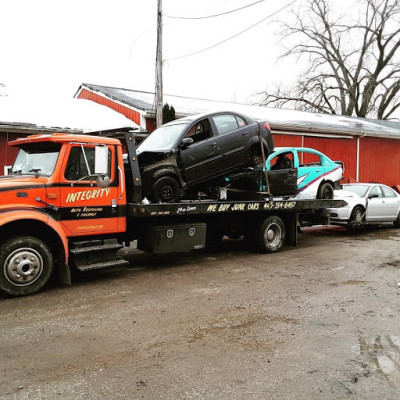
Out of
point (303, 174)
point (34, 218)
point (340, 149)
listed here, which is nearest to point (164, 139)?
point (34, 218)

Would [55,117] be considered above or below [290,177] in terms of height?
above

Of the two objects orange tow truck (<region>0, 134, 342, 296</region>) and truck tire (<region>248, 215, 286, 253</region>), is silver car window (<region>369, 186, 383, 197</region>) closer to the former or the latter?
truck tire (<region>248, 215, 286, 253</region>)

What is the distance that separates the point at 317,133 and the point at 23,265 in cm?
1791

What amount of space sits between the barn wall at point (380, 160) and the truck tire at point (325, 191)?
12981 millimetres

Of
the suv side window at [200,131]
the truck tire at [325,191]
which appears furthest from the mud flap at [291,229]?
the suv side window at [200,131]

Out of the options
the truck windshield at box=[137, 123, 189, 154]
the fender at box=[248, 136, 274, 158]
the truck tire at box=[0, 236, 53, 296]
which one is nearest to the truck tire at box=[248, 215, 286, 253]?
the fender at box=[248, 136, 274, 158]

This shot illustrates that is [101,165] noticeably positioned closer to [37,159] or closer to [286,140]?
[37,159]

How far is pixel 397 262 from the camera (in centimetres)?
891

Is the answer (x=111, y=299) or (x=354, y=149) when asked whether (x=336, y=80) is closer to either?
(x=354, y=149)

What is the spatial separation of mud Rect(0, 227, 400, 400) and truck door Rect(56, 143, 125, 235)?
3.27 ft

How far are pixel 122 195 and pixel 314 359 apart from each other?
14.2ft

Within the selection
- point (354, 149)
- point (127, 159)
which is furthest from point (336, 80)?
point (127, 159)

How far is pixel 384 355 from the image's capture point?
424cm

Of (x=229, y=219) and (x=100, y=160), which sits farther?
(x=229, y=219)
